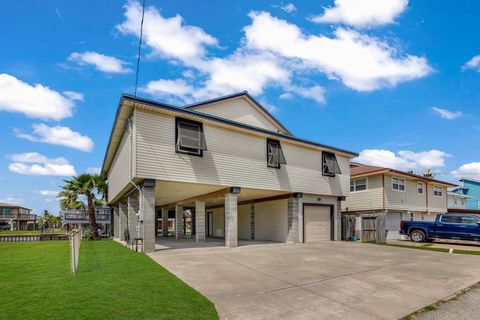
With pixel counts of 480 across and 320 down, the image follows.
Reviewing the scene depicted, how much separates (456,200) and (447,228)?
2236 centimetres

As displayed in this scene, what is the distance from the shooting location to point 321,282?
305 inches

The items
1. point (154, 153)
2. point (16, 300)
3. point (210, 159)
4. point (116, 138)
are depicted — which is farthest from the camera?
point (116, 138)

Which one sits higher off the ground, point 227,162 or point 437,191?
point 227,162

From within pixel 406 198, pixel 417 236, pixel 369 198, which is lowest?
pixel 417 236

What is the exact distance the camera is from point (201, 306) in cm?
550

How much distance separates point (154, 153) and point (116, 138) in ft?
19.7

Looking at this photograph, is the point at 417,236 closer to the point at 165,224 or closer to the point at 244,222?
the point at 244,222

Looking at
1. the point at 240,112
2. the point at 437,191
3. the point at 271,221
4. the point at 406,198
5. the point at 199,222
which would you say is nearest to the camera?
the point at 199,222

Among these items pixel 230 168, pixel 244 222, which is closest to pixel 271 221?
pixel 244 222

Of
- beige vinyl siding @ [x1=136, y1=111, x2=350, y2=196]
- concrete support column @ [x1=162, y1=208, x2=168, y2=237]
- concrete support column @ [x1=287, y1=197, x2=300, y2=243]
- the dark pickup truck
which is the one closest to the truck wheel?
the dark pickup truck

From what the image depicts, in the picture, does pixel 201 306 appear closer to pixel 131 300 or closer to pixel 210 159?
pixel 131 300

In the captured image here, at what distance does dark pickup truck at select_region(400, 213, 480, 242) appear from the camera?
18173 mm

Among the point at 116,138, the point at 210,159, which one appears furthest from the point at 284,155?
the point at 116,138

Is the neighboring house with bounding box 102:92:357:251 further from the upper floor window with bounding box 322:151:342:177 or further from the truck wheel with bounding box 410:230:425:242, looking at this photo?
the truck wheel with bounding box 410:230:425:242
